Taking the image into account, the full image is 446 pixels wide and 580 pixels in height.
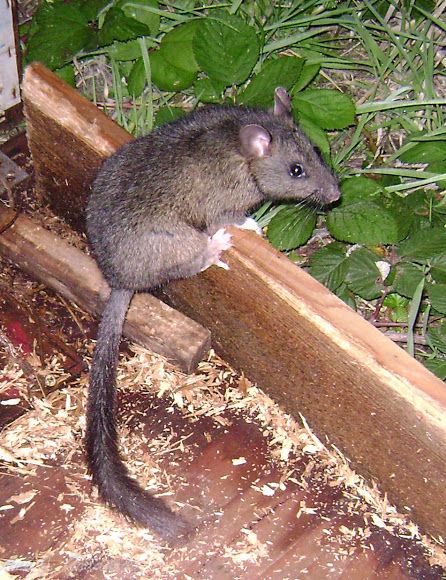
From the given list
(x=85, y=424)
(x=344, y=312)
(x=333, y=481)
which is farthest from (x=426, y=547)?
(x=85, y=424)

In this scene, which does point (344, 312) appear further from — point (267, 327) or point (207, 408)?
point (207, 408)

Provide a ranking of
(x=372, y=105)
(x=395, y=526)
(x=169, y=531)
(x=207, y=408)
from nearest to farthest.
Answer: (x=169, y=531)
(x=395, y=526)
(x=207, y=408)
(x=372, y=105)

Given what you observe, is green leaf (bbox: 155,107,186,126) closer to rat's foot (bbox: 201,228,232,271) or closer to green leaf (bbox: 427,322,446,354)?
rat's foot (bbox: 201,228,232,271)

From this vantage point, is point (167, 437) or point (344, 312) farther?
point (167, 437)

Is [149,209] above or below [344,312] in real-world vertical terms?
above

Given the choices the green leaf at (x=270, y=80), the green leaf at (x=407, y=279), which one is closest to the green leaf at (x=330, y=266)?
the green leaf at (x=407, y=279)
